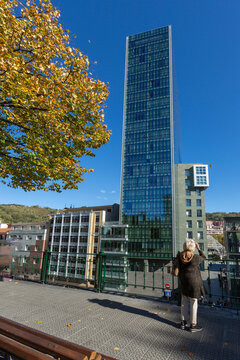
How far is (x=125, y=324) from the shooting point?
4.45 m

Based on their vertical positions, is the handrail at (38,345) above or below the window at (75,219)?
below

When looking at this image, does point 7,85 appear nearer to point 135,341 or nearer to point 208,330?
point 135,341

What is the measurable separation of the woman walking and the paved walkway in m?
0.26

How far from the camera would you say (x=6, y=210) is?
140000mm

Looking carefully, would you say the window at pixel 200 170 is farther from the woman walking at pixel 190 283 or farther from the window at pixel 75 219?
the woman walking at pixel 190 283

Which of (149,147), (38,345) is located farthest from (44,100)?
(149,147)

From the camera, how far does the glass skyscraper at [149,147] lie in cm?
6394

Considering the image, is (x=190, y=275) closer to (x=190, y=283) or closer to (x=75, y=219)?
(x=190, y=283)

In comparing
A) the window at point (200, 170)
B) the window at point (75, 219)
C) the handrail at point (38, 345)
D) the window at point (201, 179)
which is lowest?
the handrail at point (38, 345)

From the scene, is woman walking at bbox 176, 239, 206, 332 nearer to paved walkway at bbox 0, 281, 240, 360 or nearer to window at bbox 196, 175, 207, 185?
paved walkway at bbox 0, 281, 240, 360

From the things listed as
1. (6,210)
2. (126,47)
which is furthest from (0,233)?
(126,47)

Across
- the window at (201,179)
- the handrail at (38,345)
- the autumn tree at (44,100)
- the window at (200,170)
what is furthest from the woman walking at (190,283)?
the window at (200,170)

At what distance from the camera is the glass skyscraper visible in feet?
210

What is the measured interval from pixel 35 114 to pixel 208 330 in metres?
7.41
